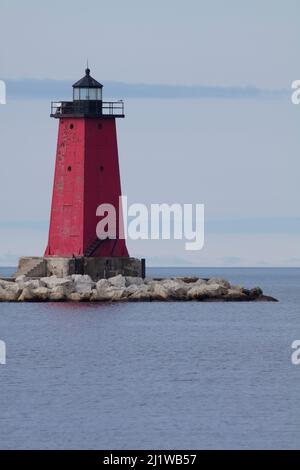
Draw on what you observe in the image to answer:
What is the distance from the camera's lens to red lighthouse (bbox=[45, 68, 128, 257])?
2130 inches

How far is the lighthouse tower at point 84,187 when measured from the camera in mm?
54125

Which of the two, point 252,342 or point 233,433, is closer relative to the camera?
point 233,433

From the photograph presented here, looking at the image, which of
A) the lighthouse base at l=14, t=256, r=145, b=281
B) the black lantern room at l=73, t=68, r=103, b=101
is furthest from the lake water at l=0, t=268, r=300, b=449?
the black lantern room at l=73, t=68, r=103, b=101

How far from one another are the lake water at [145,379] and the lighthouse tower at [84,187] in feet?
4.69

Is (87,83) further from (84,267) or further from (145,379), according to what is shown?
(145,379)

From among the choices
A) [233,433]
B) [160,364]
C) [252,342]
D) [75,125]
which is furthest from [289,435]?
[75,125]

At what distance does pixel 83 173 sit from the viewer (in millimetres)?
54062

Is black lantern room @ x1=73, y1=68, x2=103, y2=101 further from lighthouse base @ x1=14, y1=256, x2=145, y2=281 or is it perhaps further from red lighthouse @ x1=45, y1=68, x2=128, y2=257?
lighthouse base @ x1=14, y1=256, x2=145, y2=281

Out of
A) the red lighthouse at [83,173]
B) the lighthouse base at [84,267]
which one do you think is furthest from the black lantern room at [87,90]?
the lighthouse base at [84,267]

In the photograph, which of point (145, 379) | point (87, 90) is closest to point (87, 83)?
point (87, 90)

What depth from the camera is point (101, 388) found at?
35.3 m

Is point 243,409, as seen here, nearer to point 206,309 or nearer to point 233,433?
point 233,433
